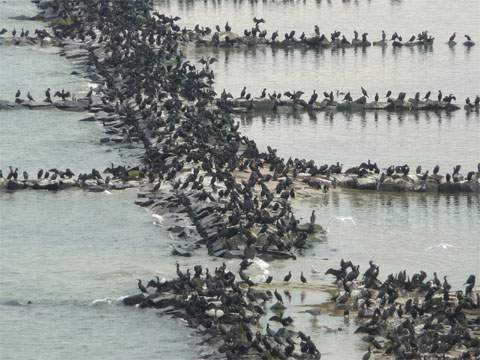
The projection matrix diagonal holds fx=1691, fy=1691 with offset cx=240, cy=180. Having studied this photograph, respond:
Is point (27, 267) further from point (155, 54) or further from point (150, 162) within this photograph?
point (155, 54)

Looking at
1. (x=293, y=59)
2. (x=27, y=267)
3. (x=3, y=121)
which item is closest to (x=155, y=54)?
(x=293, y=59)

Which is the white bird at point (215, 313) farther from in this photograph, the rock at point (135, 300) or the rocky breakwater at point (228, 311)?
the rock at point (135, 300)

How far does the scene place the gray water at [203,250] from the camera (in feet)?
142

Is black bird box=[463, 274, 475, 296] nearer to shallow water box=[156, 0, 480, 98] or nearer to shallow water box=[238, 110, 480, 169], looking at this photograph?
shallow water box=[238, 110, 480, 169]

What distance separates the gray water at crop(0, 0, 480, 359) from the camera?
4334 centimetres

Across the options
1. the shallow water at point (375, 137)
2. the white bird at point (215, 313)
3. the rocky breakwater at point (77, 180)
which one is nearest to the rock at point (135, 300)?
the white bird at point (215, 313)

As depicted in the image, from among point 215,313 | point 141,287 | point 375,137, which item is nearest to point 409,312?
point 215,313

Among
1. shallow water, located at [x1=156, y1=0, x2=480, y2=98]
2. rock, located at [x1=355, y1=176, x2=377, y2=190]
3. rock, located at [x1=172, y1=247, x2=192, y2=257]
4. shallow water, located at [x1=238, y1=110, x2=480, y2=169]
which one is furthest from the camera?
shallow water, located at [x1=156, y1=0, x2=480, y2=98]

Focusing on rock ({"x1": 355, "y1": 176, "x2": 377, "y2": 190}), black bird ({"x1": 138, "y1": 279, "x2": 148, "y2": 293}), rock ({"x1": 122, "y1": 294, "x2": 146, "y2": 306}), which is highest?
black bird ({"x1": 138, "y1": 279, "x2": 148, "y2": 293})

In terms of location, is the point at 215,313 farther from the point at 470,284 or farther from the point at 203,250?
the point at 203,250

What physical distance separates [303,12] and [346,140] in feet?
150

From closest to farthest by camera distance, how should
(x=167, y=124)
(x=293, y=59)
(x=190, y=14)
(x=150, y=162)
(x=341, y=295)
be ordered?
1. (x=341, y=295)
2. (x=150, y=162)
3. (x=167, y=124)
4. (x=293, y=59)
5. (x=190, y=14)

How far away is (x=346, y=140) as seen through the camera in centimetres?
7081

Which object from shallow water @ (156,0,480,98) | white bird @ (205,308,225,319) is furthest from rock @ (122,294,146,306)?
shallow water @ (156,0,480,98)
